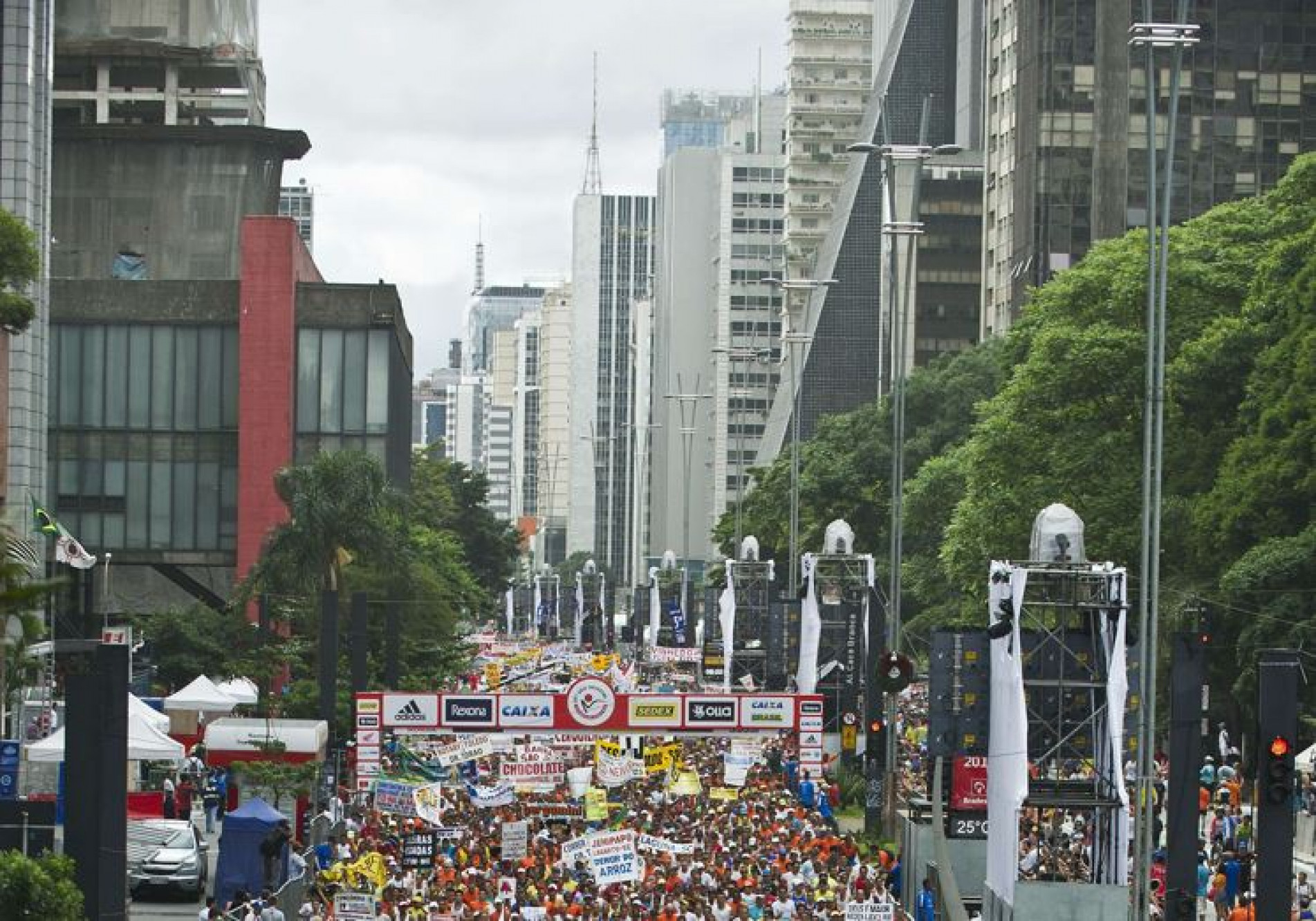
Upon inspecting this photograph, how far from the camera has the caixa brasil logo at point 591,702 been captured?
4266 cm

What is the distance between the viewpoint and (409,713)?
1673 inches

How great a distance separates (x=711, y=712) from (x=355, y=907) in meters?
14.2

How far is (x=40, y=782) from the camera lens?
37750 millimetres

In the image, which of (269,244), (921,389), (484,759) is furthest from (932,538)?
(484,759)

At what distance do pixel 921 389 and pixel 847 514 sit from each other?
19.3ft

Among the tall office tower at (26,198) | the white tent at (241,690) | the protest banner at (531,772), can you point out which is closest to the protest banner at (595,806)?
the protest banner at (531,772)

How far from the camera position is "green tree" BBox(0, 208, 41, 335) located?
1433 inches

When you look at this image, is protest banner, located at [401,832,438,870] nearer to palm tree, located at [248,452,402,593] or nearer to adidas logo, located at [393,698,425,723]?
adidas logo, located at [393,698,425,723]

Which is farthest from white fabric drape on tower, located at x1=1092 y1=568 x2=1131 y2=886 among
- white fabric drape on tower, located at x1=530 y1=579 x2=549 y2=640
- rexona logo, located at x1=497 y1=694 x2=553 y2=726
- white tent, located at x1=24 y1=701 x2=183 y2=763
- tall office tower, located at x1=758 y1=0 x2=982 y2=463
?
white fabric drape on tower, located at x1=530 y1=579 x2=549 y2=640

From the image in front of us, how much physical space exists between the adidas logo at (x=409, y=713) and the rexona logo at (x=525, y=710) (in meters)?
1.29

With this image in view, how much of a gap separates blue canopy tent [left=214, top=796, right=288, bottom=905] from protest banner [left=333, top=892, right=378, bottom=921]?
424 centimetres

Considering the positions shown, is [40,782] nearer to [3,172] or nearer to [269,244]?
[3,172]

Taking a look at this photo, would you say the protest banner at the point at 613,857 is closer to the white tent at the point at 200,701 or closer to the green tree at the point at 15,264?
the green tree at the point at 15,264

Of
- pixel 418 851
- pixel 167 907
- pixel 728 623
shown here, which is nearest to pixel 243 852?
pixel 167 907
